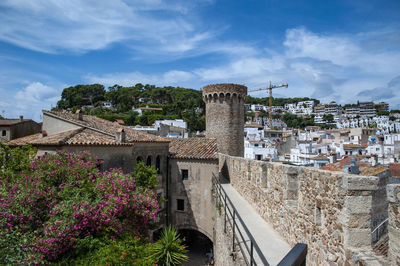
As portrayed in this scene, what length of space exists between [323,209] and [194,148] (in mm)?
16784

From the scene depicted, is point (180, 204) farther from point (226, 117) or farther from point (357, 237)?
point (357, 237)

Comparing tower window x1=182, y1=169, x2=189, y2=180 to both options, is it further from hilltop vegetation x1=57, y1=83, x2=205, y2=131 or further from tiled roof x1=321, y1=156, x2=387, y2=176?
hilltop vegetation x1=57, y1=83, x2=205, y2=131

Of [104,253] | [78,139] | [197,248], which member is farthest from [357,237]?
[197,248]

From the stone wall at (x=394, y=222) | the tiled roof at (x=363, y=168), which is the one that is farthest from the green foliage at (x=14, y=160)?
the tiled roof at (x=363, y=168)

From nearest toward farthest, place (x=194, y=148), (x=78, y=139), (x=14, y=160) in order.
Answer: (x=14, y=160), (x=78, y=139), (x=194, y=148)

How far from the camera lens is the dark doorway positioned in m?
20.2

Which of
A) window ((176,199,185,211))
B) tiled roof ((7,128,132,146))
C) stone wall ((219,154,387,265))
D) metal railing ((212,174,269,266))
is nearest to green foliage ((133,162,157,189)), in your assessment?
tiled roof ((7,128,132,146))

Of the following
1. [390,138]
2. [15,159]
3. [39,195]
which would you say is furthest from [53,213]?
[390,138]

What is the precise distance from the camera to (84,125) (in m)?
16.3

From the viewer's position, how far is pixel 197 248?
22484mm

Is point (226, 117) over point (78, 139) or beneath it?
over

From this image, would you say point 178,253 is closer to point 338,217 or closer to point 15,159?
point 15,159

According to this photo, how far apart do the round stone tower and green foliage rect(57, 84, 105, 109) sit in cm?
9824

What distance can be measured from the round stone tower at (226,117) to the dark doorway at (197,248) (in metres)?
7.86
